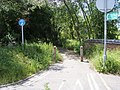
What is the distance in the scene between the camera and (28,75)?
10234 millimetres

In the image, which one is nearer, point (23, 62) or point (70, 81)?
point (70, 81)

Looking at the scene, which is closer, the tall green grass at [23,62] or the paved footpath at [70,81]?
the paved footpath at [70,81]

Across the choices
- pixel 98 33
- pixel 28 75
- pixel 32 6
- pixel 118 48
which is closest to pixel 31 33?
pixel 32 6

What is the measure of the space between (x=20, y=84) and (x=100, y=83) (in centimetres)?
323

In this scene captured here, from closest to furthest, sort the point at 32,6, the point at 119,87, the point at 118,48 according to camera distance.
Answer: the point at 119,87, the point at 118,48, the point at 32,6

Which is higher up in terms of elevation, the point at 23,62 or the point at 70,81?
the point at 23,62

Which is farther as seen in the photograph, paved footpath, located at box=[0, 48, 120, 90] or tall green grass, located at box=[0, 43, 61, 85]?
tall green grass, located at box=[0, 43, 61, 85]

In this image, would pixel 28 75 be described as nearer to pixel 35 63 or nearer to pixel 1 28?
pixel 35 63

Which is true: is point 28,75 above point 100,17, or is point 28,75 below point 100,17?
below

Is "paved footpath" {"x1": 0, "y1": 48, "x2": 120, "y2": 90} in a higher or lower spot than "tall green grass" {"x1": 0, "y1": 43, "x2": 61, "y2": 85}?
lower

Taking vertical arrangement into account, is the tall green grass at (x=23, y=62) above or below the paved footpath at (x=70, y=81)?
above

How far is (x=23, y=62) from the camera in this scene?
38.0 feet

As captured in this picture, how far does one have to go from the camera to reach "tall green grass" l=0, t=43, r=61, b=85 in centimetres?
960

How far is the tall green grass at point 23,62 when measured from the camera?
31.5ft
